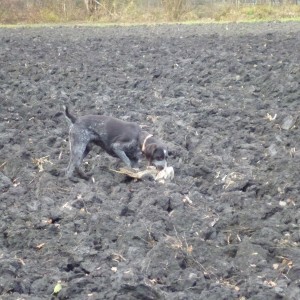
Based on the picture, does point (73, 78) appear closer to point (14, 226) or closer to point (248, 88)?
point (248, 88)

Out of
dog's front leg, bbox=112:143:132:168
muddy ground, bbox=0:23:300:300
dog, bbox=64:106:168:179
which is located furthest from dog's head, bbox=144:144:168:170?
dog's front leg, bbox=112:143:132:168

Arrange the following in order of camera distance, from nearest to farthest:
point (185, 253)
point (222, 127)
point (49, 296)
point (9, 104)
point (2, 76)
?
point (49, 296)
point (185, 253)
point (222, 127)
point (9, 104)
point (2, 76)

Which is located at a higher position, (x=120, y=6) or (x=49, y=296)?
(x=49, y=296)

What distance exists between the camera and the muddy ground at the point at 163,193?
254 inches

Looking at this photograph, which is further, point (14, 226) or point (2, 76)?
point (2, 76)

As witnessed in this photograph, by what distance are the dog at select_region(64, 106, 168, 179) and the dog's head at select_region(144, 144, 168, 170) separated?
0.49 ft

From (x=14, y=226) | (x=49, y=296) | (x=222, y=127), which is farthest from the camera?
(x=222, y=127)

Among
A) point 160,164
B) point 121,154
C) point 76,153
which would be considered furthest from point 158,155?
point 76,153

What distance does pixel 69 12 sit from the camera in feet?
166

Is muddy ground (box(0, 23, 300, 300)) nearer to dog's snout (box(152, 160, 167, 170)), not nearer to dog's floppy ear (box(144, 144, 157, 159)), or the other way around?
dog's snout (box(152, 160, 167, 170))

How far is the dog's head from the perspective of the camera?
30.9 feet

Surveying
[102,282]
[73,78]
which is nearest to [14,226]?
[102,282]

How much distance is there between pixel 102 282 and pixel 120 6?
45747mm

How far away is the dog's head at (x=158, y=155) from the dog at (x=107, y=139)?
0.49 ft
